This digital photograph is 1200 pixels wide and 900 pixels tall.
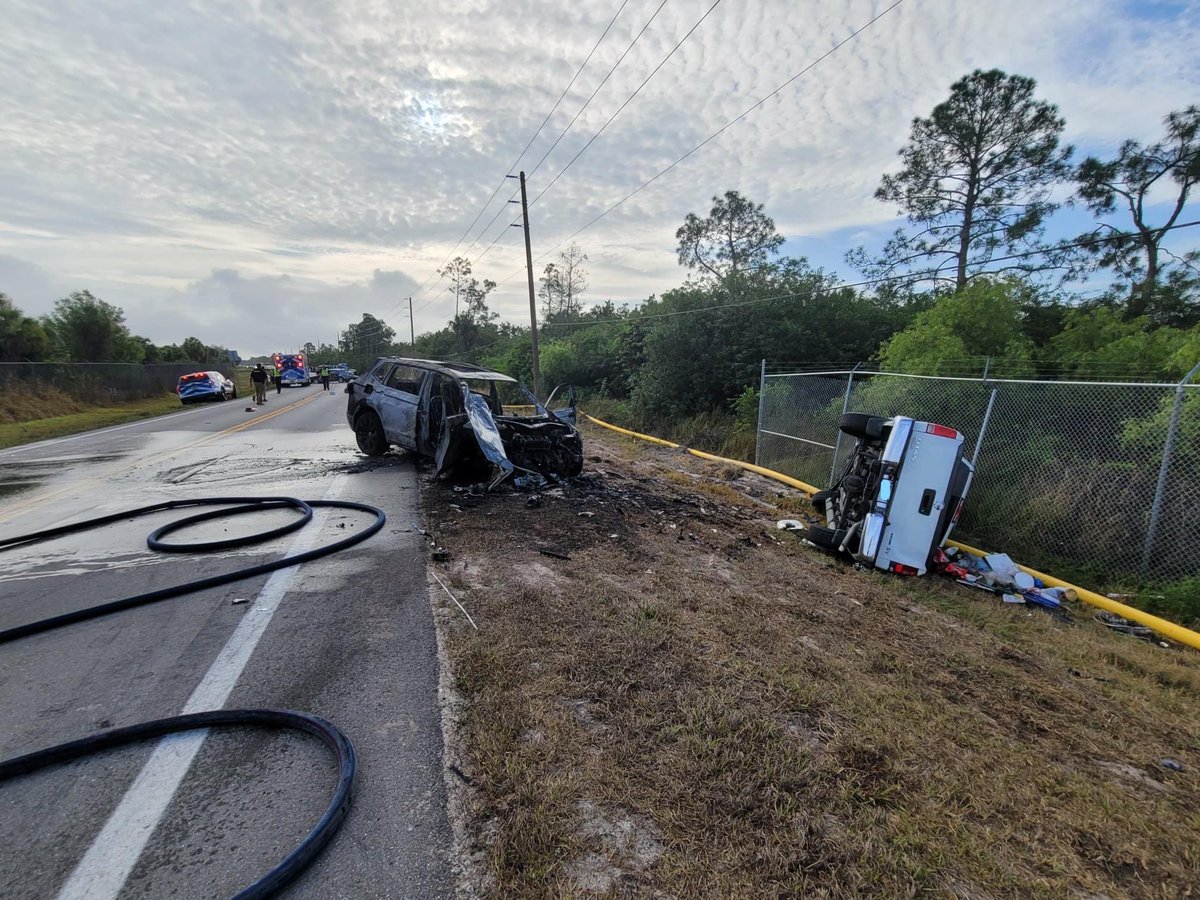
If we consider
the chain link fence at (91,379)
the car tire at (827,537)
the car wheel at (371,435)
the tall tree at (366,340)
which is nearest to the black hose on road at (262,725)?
the car tire at (827,537)

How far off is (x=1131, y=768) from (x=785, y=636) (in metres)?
1.73

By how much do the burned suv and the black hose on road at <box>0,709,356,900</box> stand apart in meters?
4.92

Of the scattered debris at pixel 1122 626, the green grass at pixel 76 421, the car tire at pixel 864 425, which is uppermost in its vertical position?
the car tire at pixel 864 425

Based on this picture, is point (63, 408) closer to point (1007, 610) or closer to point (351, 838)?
point (351, 838)

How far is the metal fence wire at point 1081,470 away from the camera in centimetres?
529

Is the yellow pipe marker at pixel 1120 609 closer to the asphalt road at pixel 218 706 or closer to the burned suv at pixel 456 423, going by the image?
the burned suv at pixel 456 423

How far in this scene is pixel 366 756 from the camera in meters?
2.44

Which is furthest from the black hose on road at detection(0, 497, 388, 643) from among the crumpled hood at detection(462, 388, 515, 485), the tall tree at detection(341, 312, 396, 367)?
the tall tree at detection(341, 312, 396, 367)

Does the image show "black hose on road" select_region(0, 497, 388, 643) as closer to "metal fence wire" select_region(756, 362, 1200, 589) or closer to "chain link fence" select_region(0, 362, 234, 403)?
"metal fence wire" select_region(756, 362, 1200, 589)

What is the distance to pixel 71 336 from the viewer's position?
28625 mm

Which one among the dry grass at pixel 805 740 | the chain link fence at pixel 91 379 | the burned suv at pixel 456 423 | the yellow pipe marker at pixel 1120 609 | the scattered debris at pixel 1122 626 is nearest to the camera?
the dry grass at pixel 805 740

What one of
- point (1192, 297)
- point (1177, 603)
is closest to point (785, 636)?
point (1177, 603)

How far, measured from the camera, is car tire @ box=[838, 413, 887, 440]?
6089 mm

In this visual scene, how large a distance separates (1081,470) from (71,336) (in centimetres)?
3979
